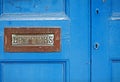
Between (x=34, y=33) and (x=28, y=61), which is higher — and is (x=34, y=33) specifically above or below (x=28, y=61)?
above

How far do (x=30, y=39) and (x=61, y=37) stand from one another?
0.18 m

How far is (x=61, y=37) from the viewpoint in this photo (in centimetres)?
159

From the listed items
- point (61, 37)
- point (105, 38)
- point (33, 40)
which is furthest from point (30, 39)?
point (105, 38)

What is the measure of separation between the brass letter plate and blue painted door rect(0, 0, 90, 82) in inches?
0.8

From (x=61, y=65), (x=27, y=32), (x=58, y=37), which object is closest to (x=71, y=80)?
(x=61, y=65)

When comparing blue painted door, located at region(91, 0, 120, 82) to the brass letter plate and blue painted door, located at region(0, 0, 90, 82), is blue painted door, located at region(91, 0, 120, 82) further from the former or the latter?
the brass letter plate

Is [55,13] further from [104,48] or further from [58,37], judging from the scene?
[104,48]

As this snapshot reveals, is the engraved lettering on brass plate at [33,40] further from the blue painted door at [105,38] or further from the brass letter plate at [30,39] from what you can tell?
the blue painted door at [105,38]

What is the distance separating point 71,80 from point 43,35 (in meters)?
0.31

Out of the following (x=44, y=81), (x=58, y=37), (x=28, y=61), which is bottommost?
(x=44, y=81)

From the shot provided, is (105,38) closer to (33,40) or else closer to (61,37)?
(61,37)

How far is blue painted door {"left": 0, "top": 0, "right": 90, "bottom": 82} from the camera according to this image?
1.59 metres

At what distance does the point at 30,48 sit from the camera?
1592 millimetres

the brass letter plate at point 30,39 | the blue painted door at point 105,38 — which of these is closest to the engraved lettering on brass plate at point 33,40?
the brass letter plate at point 30,39
